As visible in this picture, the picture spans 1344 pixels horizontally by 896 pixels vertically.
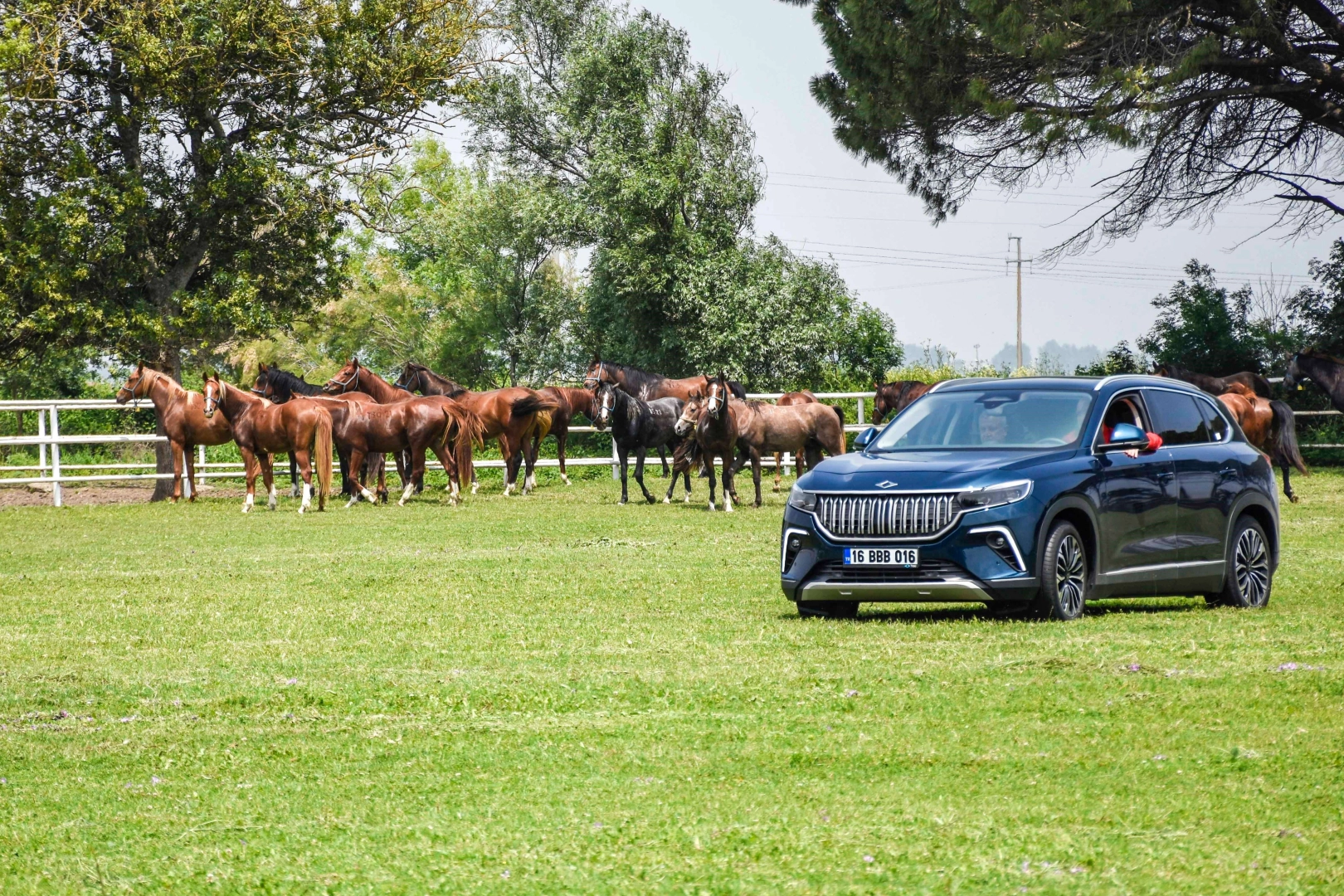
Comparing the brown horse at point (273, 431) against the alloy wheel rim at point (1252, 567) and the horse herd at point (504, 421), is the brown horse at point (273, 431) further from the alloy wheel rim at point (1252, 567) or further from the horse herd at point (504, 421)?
the alloy wheel rim at point (1252, 567)

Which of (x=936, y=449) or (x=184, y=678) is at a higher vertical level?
(x=936, y=449)

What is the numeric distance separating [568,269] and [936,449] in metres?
63.1

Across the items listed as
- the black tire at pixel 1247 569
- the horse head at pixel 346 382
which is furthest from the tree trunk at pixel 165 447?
the black tire at pixel 1247 569

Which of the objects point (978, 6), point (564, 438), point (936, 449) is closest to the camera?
point (936, 449)

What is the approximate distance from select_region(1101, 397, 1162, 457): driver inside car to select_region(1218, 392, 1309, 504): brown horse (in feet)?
46.8

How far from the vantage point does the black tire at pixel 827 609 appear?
11438 mm

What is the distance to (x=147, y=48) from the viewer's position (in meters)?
29.8

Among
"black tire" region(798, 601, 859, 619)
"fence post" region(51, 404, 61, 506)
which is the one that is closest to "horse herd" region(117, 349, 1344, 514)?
"fence post" region(51, 404, 61, 506)

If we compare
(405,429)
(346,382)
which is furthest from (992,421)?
(346,382)

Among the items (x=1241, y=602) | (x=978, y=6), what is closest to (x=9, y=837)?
(x=1241, y=602)

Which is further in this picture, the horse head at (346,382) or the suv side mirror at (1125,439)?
the horse head at (346,382)

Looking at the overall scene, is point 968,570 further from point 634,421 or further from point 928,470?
point 634,421

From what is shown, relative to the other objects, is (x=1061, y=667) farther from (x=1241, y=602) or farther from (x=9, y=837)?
(x=9, y=837)

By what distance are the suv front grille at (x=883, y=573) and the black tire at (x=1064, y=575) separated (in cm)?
55
